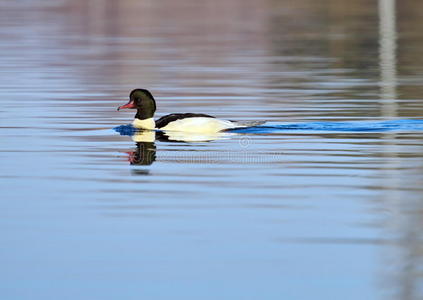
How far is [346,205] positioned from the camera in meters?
12.3

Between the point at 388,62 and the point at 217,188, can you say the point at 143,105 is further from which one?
the point at 388,62

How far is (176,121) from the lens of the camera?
62.1 ft

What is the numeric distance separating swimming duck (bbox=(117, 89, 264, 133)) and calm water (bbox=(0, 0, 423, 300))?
0.28 m

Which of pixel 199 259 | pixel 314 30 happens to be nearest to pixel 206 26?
pixel 314 30

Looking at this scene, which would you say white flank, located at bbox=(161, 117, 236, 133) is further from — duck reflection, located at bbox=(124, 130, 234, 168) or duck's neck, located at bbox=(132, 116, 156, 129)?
duck's neck, located at bbox=(132, 116, 156, 129)

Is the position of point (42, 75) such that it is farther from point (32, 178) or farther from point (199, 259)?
point (199, 259)

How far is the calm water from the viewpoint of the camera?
31.3 feet

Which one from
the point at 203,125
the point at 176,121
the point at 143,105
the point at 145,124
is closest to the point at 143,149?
the point at 203,125

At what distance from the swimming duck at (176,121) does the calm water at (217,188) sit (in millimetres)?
284

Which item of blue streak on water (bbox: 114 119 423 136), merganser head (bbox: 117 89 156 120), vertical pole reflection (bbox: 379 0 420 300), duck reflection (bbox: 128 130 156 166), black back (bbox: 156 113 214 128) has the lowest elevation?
vertical pole reflection (bbox: 379 0 420 300)

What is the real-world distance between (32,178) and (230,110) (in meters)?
8.45

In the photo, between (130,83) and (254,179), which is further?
(130,83)

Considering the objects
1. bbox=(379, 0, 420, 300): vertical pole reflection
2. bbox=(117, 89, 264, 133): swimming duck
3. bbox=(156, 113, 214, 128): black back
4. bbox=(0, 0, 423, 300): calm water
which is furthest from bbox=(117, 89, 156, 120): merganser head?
bbox=(379, 0, 420, 300): vertical pole reflection

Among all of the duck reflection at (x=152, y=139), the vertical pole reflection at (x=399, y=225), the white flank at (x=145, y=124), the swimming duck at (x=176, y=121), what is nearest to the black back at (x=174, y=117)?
the swimming duck at (x=176, y=121)
